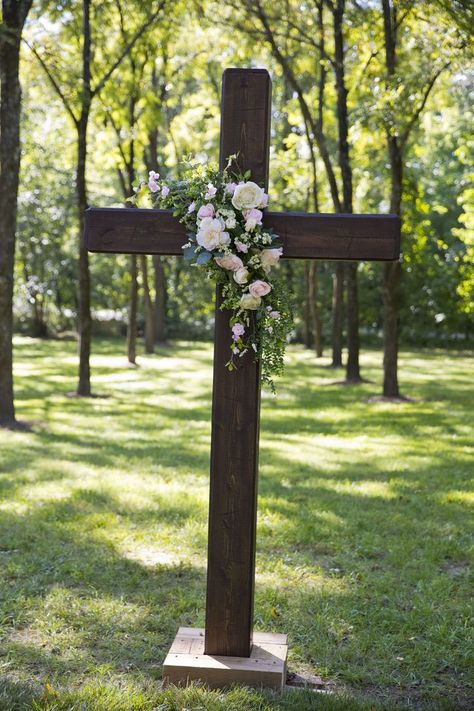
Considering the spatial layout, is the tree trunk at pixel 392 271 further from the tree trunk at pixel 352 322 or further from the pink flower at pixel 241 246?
the pink flower at pixel 241 246

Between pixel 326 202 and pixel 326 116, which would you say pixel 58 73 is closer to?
pixel 326 116

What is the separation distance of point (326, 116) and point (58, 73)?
9.45 metres

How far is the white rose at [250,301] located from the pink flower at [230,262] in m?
0.13

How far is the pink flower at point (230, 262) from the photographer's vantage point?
3.31 meters

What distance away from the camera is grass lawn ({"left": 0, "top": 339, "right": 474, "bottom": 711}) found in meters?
3.67

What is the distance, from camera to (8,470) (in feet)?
26.1

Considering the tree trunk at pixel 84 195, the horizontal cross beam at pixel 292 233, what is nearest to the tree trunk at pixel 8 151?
the tree trunk at pixel 84 195

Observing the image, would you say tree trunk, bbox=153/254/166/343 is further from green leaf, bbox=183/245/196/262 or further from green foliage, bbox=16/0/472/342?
green leaf, bbox=183/245/196/262

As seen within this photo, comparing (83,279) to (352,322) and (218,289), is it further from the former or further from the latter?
(218,289)

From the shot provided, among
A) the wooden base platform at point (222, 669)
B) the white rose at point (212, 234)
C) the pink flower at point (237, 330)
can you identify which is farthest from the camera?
the wooden base platform at point (222, 669)

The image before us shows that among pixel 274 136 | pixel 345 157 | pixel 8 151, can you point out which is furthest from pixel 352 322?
pixel 274 136

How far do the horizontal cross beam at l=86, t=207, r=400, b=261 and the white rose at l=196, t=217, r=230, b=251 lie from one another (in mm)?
259

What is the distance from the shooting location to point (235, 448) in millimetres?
3576

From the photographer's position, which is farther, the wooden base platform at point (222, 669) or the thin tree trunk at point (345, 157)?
the thin tree trunk at point (345, 157)
